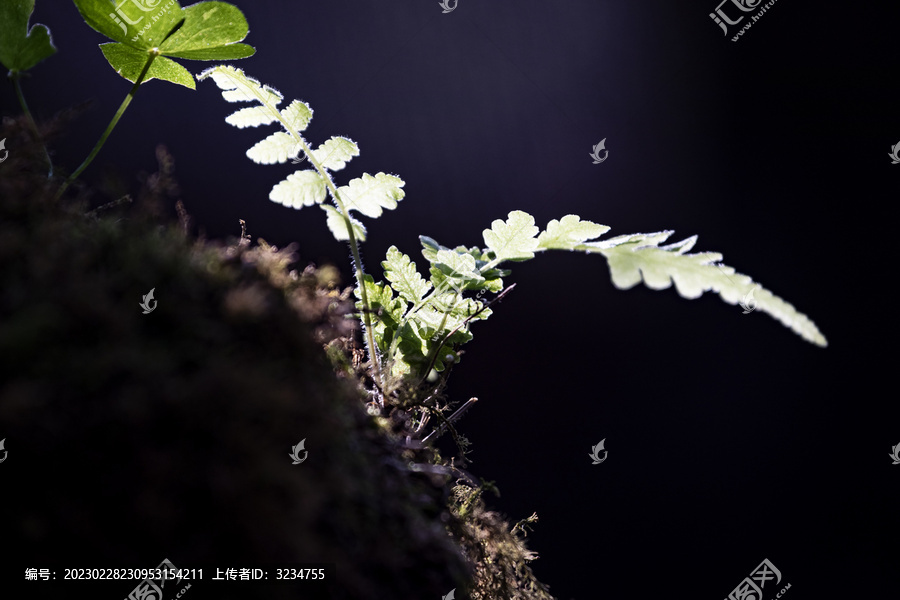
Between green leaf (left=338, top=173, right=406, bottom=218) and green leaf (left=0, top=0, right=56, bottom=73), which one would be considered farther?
green leaf (left=338, top=173, right=406, bottom=218)

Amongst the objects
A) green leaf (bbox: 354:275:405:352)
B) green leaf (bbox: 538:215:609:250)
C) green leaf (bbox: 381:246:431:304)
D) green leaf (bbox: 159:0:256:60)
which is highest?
green leaf (bbox: 538:215:609:250)

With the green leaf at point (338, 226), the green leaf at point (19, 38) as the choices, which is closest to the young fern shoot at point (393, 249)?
the green leaf at point (338, 226)

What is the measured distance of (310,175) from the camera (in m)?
0.57

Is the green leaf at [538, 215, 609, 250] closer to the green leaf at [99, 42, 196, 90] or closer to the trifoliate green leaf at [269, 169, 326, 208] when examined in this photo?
the trifoliate green leaf at [269, 169, 326, 208]

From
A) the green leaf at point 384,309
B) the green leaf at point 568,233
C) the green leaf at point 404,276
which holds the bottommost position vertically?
the green leaf at point 384,309

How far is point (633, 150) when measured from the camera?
87.1 inches

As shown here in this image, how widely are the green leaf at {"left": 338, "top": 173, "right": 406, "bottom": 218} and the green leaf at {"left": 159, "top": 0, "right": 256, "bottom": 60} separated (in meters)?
0.18

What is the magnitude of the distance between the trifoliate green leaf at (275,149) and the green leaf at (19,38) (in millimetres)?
194

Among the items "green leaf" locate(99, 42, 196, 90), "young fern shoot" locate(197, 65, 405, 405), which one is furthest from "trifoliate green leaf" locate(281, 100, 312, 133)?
"green leaf" locate(99, 42, 196, 90)

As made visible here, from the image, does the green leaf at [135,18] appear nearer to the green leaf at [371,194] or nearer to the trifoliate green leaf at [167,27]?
the trifoliate green leaf at [167,27]

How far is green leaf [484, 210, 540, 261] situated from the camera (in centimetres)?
62

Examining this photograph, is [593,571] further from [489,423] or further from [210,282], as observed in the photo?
[210,282]

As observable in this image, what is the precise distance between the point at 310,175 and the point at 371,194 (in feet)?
0.25

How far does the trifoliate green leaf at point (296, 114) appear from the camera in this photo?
0.61 m
